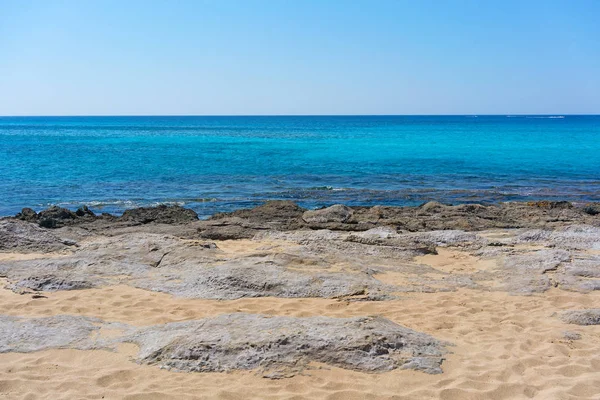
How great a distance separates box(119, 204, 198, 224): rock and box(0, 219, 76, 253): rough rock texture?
10.1 feet

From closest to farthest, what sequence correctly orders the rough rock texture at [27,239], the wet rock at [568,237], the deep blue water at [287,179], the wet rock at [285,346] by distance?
the wet rock at [285,346] → the rough rock texture at [27,239] → the wet rock at [568,237] → the deep blue water at [287,179]

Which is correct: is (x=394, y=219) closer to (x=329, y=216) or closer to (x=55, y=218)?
(x=329, y=216)

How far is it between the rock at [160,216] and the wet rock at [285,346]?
25.9ft

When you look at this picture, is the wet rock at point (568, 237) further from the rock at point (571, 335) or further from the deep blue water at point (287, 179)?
the deep blue water at point (287, 179)

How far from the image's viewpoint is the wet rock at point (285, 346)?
201 inches

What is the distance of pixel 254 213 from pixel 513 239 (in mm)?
6439

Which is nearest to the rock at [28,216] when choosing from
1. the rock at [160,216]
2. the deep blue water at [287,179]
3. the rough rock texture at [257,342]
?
the rock at [160,216]

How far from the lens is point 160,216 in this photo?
13.6 meters

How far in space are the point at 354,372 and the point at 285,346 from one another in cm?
73

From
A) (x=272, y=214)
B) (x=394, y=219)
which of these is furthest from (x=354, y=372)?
(x=272, y=214)

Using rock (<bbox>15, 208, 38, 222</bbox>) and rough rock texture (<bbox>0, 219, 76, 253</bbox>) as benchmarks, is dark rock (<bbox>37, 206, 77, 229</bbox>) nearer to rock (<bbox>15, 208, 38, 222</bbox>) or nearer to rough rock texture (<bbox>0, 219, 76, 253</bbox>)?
rock (<bbox>15, 208, 38, 222</bbox>)

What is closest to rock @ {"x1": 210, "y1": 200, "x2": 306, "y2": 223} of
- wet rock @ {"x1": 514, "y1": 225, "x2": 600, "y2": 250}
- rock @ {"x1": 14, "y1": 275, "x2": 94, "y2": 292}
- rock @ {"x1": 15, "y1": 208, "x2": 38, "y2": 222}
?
rock @ {"x1": 15, "y1": 208, "x2": 38, "y2": 222}

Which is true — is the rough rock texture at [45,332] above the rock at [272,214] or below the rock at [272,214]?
below

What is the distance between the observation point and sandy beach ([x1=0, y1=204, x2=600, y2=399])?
15.9 feet
